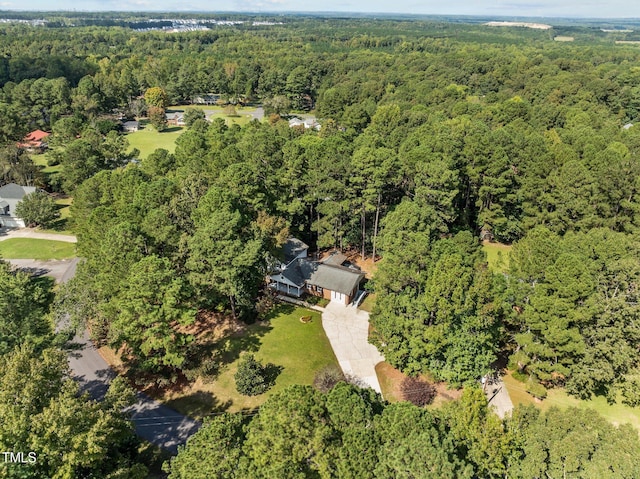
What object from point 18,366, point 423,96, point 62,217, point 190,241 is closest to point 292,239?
point 190,241

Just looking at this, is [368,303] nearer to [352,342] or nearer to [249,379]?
[352,342]

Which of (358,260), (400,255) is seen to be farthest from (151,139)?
(400,255)

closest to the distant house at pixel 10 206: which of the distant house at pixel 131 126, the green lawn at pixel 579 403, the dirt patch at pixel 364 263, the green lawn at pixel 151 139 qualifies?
the green lawn at pixel 151 139

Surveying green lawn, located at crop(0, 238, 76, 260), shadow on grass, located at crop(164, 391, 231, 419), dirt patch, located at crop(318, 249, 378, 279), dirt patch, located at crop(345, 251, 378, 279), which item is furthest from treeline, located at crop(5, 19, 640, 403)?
green lawn, located at crop(0, 238, 76, 260)

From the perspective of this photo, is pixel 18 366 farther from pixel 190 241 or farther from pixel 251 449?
pixel 190 241

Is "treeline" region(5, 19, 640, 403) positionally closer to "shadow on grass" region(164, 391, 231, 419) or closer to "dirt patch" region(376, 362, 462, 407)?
"dirt patch" region(376, 362, 462, 407)

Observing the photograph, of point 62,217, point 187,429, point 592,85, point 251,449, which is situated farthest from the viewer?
point 592,85
